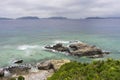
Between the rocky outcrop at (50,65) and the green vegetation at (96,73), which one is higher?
the green vegetation at (96,73)

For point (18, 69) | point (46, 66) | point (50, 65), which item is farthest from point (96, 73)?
point (18, 69)

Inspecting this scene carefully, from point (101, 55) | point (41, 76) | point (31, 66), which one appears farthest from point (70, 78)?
point (101, 55)

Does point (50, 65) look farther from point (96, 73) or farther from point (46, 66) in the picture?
point (96, 73)

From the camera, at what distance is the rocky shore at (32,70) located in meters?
43.9

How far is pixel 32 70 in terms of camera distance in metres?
48.1

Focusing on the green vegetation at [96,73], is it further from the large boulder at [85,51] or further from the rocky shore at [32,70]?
the large boulder at [85,51]

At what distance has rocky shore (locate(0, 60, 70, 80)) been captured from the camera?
144 feet

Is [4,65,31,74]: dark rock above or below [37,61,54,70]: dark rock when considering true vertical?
below

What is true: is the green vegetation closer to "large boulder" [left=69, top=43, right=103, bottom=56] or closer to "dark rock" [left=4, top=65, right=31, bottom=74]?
"dark rock" [left=4, top=65, right=31, bottom=74]

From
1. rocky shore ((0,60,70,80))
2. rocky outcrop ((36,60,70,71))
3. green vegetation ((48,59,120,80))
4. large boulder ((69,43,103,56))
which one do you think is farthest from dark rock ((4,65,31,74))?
green vegetation ((48,59,120,80))

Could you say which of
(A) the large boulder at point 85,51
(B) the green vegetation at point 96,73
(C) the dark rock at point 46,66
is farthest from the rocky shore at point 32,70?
(B) the green vegetation at point 96,73

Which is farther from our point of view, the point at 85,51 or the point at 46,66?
the point at 85,51

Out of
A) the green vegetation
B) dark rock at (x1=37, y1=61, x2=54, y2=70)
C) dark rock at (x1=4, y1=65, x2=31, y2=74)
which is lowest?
dark rock at (x1=4, y1=65, x2=31, y2=74)

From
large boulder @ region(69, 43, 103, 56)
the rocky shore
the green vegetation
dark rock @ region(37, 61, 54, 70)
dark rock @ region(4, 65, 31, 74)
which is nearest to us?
the green vegetation
